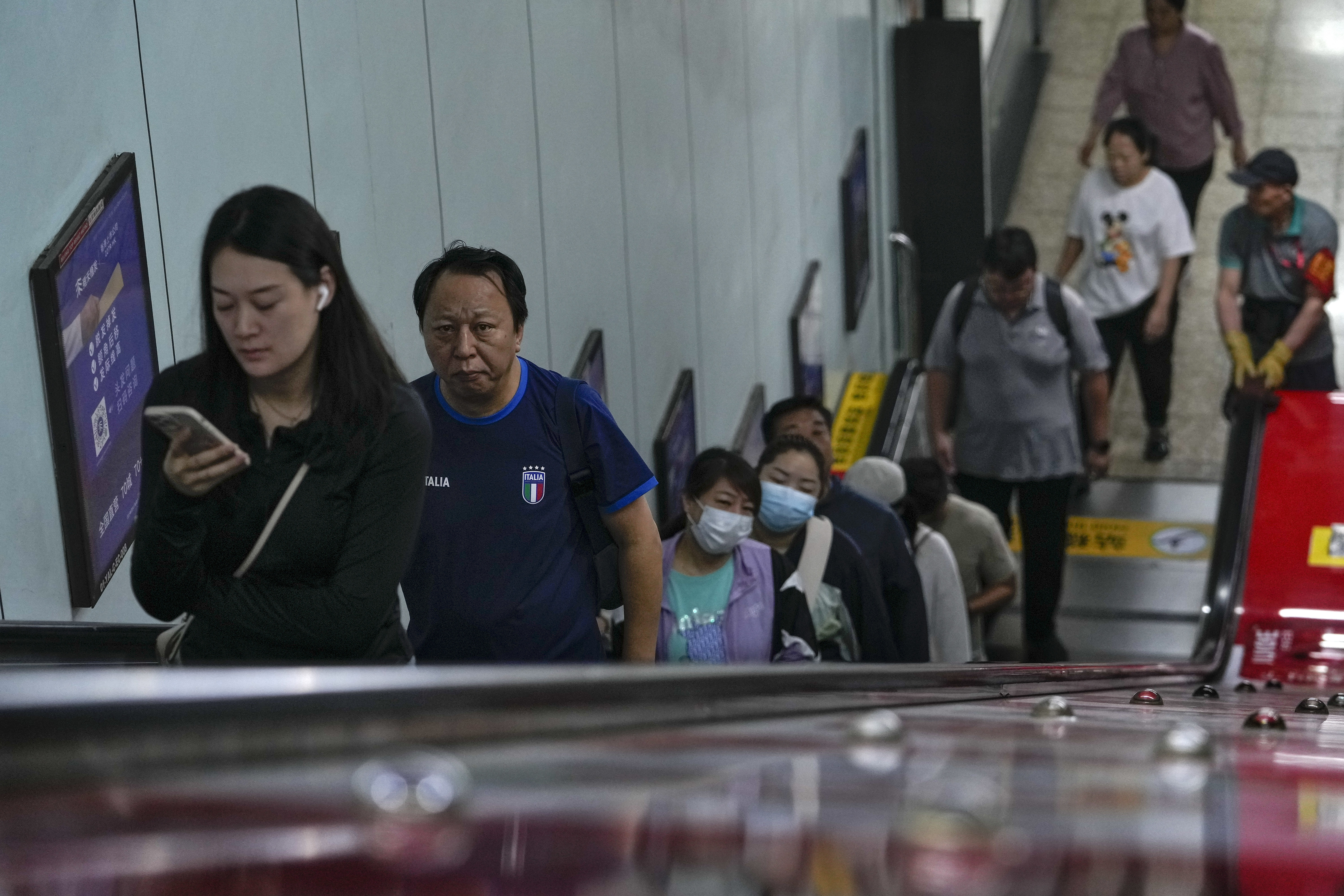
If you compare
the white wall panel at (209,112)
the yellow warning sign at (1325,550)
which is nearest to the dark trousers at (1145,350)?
the yellow warning sign at (1325,550)

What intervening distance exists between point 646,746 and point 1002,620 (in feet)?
23.5

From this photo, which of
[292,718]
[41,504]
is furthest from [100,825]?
[41,504]

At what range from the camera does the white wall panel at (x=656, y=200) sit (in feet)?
22.4

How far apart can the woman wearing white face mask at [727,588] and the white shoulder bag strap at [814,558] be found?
0.93ft

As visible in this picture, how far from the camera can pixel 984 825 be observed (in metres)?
1.23

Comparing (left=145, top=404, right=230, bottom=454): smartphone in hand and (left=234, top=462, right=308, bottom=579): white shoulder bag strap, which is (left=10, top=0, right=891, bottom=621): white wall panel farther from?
(left=145, top=404, right=230, bottom=454): smartphone in hand

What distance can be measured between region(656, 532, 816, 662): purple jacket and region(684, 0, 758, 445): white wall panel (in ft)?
9.89

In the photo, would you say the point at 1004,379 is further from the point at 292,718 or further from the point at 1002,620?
the point at 292,718

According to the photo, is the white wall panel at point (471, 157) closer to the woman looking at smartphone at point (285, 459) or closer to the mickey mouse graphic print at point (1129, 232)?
the woman looking at smartphone at point (285, 459)

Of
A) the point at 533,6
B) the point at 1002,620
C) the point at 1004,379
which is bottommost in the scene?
the point at 1002,620

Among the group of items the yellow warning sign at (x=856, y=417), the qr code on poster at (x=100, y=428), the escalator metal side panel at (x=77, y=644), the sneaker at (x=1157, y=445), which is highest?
the qr code on poster at (x=100, y=428)

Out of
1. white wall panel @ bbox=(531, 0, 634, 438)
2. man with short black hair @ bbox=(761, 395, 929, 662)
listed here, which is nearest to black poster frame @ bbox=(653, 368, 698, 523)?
white wall panel @ bbox=(531, 0, 634, 438)

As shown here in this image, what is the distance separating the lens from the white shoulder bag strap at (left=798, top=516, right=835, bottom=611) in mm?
5047

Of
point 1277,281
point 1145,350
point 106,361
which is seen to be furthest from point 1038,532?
point 106,361
